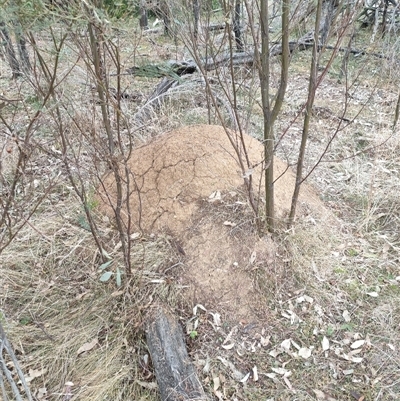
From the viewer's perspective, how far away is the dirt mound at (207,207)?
221 centimetres

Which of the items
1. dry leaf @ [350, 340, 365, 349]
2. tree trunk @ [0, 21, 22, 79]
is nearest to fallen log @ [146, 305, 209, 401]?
dry leaf @ [350, 340, 365, 349]

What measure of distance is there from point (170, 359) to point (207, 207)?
3.13 feet

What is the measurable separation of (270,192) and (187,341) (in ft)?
3.06

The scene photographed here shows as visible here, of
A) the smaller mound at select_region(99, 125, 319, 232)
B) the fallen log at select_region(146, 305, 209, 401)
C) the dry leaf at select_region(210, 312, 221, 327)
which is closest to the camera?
the fallen log at select_region(146, 305, 209, 401)

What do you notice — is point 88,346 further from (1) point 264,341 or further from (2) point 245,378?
(1) point 264,341

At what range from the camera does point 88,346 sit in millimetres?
1990

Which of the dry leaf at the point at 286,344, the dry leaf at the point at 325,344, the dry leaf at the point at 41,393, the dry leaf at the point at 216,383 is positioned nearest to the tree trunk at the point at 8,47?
the dry leaf at the point at 41,393

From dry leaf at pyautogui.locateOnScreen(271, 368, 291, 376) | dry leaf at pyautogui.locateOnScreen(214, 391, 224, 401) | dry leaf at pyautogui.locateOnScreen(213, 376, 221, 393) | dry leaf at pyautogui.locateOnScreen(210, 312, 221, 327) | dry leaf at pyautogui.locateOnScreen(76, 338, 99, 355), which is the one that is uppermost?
dry leaf at pyautogui.locateOnScreen(76, 338, 99, 355)

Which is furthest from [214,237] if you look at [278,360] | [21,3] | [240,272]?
[21,3]

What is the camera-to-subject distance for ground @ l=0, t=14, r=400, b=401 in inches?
74.9

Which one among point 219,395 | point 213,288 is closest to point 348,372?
point 219,395

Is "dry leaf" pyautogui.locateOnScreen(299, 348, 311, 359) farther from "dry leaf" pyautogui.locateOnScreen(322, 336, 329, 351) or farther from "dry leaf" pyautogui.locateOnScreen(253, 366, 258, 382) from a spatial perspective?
"dry leaf" pyautogui.locateOnScreen(253, 366, 258, 382)

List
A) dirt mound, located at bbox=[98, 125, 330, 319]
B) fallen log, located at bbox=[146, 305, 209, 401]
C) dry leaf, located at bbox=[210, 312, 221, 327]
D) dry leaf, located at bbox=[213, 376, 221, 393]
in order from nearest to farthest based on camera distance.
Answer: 1. fallen log, located at bbox=[146, 305, 209, 401]
2. dry leaf, located at bbox=[213, 376, 221, 393]
3. dry leaf, located at bbox=[210, 312, 221, 327]
4. dirt mound, located at bbox=[98, 125, 330, 319]

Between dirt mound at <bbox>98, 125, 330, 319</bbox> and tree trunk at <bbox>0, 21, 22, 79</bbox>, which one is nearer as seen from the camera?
tree trunk at <bbox>0, 21, 22, 79</bbox>
